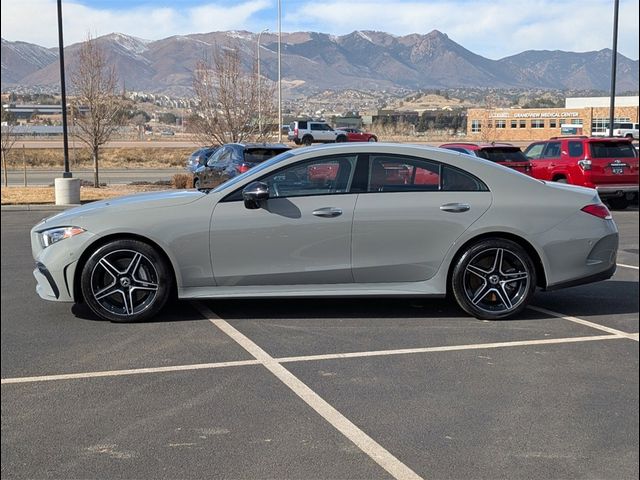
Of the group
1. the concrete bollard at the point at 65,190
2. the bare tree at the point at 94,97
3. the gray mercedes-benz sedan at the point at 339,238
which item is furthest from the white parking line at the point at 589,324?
the bare tree at the point at 94,97

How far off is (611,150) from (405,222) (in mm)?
12073

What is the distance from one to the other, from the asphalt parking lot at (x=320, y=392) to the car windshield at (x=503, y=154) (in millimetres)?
10300

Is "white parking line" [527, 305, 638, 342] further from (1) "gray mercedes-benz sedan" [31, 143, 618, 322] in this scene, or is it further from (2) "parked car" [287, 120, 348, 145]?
(2) "parked car" [287, 120, 348, 145]

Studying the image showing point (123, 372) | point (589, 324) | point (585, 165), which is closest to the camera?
point (123, 372)

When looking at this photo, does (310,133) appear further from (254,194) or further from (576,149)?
(254,194)

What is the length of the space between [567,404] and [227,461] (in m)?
2.06

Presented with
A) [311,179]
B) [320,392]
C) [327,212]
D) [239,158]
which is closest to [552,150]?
[239,158]

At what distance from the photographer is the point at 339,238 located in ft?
20.5

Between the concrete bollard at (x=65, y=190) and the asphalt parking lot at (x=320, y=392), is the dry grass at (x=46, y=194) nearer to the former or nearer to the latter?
the concrete bollard at (x=65, y=190)

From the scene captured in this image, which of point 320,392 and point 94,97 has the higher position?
point 94,97

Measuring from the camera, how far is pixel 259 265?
624 cm

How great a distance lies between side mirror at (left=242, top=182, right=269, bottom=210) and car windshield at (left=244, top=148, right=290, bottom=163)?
371 inches

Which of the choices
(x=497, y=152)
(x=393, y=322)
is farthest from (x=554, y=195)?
(x=497, y=152)

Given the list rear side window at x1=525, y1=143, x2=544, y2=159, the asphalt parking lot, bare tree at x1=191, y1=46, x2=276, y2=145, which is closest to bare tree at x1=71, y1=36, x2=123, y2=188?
bare tree at x1=191, y1=46, x2=276, y2=145
